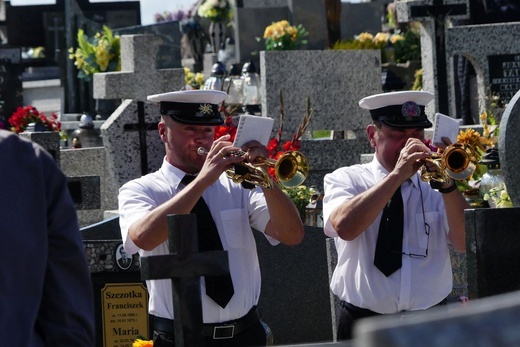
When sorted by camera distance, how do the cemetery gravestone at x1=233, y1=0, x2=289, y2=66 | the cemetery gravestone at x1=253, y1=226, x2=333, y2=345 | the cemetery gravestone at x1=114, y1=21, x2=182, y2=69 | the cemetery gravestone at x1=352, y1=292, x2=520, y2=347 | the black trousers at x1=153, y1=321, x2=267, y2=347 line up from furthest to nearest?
the cemetery gravestone at x1=233, y1=0, x2=289, y2=66 → the cemetery gravestone at x1=114, y1=21, x2=182, y2=69 → the cemetery gravestone at x1=253, y1=226, x2=333, y2=345 → the black trousers at x1=153, y1=321, x2=267, y2=347 → the cemetery gravestone at x1=352, y1=292, x2=520, y2=347

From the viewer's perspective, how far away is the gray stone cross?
528 inches

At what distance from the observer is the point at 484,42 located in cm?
1268

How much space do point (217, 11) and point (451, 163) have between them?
26398mm

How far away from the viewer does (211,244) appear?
479 centimetres

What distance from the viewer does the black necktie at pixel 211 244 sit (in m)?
4.68

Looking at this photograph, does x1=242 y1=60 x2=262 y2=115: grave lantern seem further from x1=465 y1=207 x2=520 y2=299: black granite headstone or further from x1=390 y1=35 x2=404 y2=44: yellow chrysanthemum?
x1=465 y1=207 x2=520 y2=299: black granite headstone

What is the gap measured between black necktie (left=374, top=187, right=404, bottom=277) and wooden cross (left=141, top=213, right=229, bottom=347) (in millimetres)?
1752

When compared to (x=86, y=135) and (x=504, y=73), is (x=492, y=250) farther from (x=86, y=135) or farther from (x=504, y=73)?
(x=86, y=135)

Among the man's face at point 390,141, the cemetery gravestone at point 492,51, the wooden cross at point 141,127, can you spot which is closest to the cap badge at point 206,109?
the man's face at point 390,141

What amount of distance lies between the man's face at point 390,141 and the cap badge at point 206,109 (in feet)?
2.22

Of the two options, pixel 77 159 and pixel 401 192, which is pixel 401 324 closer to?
pixel 401 192

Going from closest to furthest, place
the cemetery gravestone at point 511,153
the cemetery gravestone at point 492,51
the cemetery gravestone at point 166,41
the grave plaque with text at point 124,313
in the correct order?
1. the cemetery gravestone at point 511,153
2. the grave plaque with text at point 124,313
3. the cemetery gravestone at point 492,51
4. the cemetery gravestone at point 166,41

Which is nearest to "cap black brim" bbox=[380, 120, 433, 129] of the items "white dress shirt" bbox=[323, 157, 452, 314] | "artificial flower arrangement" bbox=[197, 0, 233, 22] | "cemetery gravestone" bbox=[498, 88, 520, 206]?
"white dress shirt" bbox=[323, 157, 452, 314]

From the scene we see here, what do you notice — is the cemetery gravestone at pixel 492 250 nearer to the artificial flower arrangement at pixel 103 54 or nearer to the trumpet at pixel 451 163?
the trumpet at pixel 451 163
